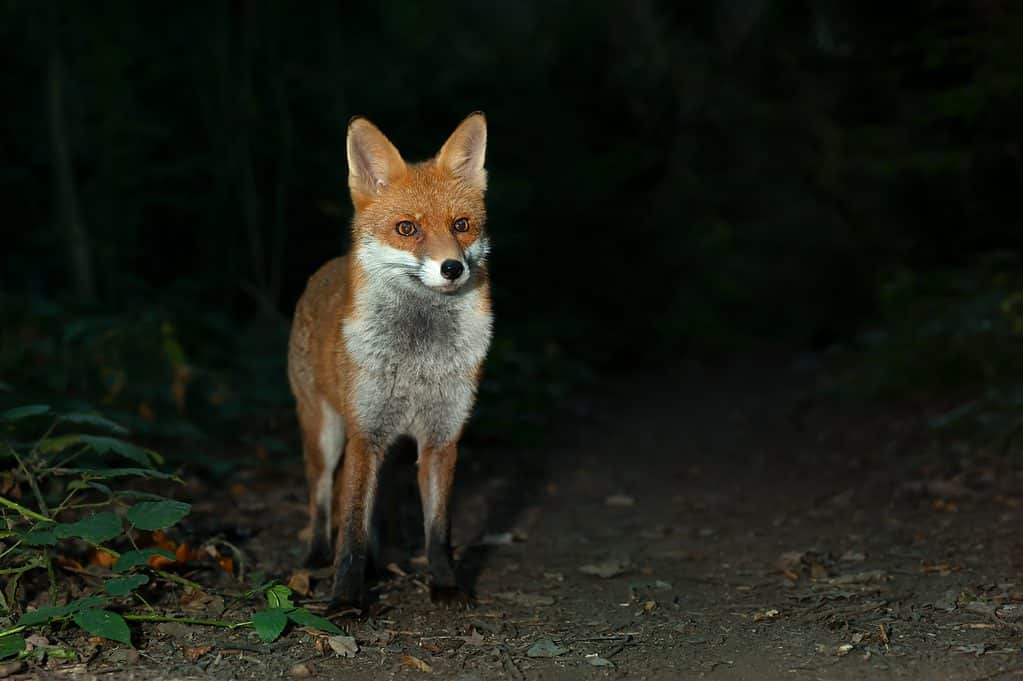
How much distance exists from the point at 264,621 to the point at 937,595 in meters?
2.81

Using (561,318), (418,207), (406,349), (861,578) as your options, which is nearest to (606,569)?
(861,578)

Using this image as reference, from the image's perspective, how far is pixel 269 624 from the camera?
11.8 feet

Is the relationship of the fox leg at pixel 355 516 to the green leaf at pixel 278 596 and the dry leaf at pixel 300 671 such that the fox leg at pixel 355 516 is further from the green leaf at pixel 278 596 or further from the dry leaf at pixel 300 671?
the dry leaf at pixel 300 671

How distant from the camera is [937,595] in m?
4.30

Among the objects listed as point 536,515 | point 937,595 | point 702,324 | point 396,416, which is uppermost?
point 396,416

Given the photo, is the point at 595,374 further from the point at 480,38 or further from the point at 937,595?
the point at 937,595

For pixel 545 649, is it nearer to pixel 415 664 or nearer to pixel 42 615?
pixel 415 664

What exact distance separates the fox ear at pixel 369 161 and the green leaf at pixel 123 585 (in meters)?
1.81

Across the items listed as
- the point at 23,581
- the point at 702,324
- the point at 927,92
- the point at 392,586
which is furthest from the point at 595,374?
the point at 23,581

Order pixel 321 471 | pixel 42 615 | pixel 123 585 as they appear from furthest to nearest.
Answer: pixel 321 471
pixel 123 585
pixel 42 615

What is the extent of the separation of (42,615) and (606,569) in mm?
2684

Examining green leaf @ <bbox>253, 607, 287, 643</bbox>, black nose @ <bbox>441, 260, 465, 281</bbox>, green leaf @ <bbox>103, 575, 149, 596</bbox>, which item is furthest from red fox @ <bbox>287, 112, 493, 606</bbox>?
green leaf @ <bbox>103, 575, 149, 596</bbox>

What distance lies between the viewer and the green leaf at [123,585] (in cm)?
351

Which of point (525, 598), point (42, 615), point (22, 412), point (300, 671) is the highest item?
point (22, 412)
